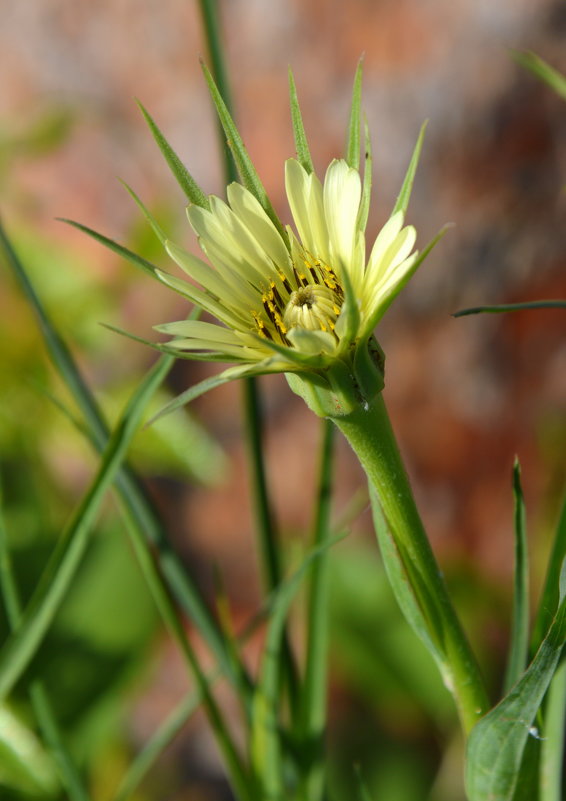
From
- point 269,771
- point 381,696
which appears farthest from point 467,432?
point 269,771

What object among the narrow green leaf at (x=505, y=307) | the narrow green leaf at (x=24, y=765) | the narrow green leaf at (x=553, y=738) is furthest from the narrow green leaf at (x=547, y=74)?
the narrow green leaf at (x=24, y=765)

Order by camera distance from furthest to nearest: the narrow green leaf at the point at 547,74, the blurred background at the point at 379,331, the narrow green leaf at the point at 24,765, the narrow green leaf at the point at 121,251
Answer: the blurred background at the point at 379,331
the narrow green leaf at the point at 24,765
the narrow green leaf at the point at 547,74
the narrow green leaf at the point at 121,251

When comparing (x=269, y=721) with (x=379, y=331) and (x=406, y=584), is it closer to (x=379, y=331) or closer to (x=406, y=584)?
(x=406, y=584)

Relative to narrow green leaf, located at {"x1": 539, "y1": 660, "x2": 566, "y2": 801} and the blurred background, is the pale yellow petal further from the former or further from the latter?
the blurred background

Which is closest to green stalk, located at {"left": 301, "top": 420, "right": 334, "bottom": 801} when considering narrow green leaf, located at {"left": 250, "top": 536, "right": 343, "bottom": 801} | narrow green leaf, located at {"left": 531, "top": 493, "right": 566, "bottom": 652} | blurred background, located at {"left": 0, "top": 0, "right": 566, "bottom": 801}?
narrow green leaf, located at {"left": 250, "top": 536, "right": 343, "bottom": 801}

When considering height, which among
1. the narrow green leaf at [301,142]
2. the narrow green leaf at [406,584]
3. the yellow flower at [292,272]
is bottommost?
the narrow green leaf at [406,584]

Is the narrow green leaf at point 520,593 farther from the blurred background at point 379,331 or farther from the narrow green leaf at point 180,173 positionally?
the blurred background at point 379,331
